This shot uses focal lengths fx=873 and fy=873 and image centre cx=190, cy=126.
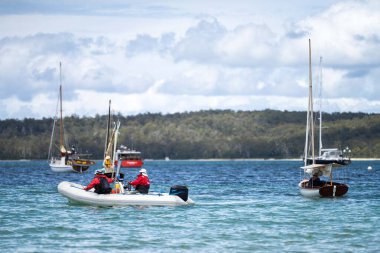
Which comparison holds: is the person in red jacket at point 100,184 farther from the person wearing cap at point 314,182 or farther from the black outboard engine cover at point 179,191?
the person wearing cap at point 314,182

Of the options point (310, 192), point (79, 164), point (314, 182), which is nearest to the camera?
point (310, 192)

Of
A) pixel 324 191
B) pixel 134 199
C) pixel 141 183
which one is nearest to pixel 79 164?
pixel 324 191

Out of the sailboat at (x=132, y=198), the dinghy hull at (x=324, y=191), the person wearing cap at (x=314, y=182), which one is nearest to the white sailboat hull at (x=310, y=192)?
the dinghy hull at (x=324, y=191)

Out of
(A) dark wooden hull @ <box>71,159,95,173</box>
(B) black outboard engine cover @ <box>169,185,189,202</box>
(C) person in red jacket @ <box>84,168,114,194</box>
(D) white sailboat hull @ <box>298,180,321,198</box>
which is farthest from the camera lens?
(A) dark wooden hull @ <box>71,159,95,173</box>

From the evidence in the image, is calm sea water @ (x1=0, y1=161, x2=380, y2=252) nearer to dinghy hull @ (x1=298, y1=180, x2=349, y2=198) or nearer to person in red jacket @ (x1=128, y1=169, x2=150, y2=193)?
dinghy hull @ (x1=298, y1=180, x2=349, y2=198)

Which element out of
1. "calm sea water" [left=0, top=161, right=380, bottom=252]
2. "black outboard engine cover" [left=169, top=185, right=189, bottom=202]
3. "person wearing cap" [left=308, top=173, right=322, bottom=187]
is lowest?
"calm sea water" [left=0, top=161, right=380, bottom=252]

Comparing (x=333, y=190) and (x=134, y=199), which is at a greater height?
(x=333, y=190)

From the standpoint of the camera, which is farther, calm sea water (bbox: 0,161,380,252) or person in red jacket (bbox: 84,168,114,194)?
person in red jacket (bbox: 84,168,114,194)

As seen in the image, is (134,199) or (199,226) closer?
(199,226)

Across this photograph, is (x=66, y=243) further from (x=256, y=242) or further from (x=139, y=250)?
(x=256, y=242)

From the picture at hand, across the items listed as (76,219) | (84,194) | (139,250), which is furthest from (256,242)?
(84,194)

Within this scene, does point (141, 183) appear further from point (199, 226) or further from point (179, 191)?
point (199, 226)

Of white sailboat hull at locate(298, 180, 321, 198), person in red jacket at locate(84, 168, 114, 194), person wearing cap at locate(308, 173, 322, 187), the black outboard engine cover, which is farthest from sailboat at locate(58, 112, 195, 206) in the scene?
person wearing cap at locate(308, 173, 322, 187)

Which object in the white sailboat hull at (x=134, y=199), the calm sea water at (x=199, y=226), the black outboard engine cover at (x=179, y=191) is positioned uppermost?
the black outboard engine cover at (x=179, y=191)
